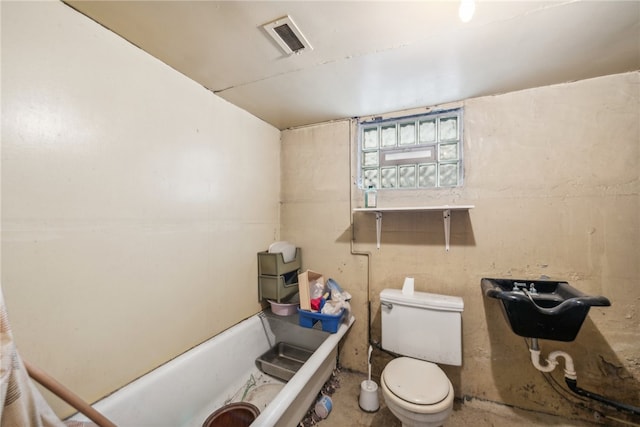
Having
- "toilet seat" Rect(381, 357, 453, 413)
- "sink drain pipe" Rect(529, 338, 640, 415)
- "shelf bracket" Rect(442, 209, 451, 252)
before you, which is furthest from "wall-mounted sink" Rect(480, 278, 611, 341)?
"toilet seat" Rect(381, 357, 453, 413)

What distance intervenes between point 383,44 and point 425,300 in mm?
1556

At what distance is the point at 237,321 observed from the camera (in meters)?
1.92

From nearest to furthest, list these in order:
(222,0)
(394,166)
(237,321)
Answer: (222,0)
(237,321)
(394,166)

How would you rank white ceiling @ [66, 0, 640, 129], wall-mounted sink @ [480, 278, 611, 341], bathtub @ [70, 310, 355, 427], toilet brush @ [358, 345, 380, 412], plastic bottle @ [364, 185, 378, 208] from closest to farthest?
white ceiling @ [66, 0, 640, 129] < bathtub @ [70, 310, 355, 427] < wall-mounted sink @ [480, 278, 611, 341] < toilet brush @ [358, 345, 380, 412] < plastic bottle @ [364, 185, 378, 208]

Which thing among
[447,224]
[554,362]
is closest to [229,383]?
[447,224]

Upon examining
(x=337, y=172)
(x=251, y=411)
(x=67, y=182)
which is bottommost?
(x=251, y=411)

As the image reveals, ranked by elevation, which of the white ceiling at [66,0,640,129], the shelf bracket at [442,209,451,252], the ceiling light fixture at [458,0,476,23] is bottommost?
the shelf bracket at [442,209,451,252]

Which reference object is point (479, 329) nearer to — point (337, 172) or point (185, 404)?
point (337, 172)

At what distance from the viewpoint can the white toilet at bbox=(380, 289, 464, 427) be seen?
1280 millimetres

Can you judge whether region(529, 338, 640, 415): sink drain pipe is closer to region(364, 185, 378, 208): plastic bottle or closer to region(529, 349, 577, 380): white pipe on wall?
region(529, 349, 577, 380): white pipe on wall

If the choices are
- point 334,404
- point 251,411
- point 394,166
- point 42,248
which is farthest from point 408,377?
point 42,248

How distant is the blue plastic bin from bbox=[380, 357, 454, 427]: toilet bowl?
0.45m

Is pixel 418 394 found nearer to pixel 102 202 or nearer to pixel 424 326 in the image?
pixel 424 326

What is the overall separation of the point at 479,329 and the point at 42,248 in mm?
2458
